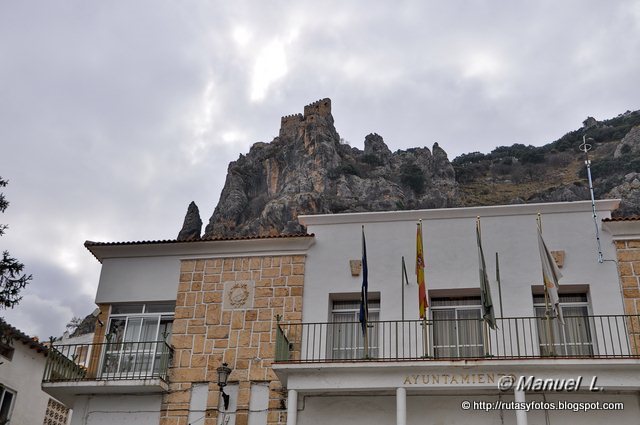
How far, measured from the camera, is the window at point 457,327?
15.4 meters

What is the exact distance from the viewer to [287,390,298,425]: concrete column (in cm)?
1436

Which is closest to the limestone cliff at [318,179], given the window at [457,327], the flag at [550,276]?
the window at [457,327]

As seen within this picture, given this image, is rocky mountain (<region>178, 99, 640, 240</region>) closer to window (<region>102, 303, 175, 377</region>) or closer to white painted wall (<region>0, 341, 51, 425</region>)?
white painted wall (<region>0, 341, 51, 425</region>)

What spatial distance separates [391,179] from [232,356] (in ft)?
209

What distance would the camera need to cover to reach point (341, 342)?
52.9ft

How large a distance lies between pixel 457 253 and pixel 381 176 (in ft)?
204

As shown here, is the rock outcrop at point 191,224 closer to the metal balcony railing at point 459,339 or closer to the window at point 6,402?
the window at point 6,402

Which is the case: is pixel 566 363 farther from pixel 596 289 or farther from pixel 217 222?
pixel 217 222

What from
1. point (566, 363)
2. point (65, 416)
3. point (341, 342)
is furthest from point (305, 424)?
point (65, 416)

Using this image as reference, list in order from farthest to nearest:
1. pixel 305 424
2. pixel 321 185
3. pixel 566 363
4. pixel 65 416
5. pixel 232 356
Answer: pixel 321 185 < pixel 65 416 < pixel 232 356 < pixel 305 424 < pixel 566 363

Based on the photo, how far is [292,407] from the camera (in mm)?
14422

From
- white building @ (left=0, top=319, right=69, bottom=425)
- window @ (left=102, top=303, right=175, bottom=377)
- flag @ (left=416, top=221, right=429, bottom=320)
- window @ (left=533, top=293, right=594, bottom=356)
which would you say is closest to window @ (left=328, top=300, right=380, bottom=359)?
flag @ (left=416, top=221, right=429, bottom=320)

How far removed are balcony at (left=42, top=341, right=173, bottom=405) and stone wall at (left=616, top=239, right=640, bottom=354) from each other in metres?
10.2

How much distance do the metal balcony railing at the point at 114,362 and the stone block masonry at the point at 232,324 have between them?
46 centimetres
